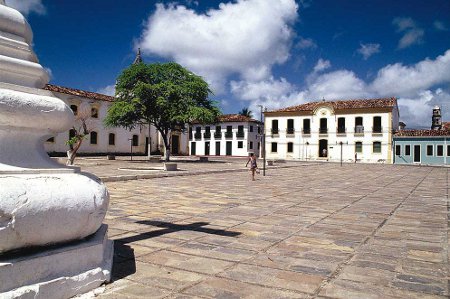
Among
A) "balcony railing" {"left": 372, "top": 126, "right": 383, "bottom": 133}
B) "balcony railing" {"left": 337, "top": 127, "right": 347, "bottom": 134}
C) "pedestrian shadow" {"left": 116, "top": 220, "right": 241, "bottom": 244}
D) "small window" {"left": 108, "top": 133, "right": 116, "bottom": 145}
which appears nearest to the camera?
"pedestrian shadow" {"left": 116, "top": 220, "right": 241, "bottom": 244}

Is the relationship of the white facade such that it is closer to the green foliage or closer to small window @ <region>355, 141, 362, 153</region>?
small window @ <region>355, 141, 362, 153</region>

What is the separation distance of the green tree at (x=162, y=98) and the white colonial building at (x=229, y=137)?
72.0 ft

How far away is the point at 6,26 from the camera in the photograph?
9.68 feet

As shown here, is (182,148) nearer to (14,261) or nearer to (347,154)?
(347,154)

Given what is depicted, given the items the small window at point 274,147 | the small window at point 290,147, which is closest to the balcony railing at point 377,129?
the small window at point 290,147

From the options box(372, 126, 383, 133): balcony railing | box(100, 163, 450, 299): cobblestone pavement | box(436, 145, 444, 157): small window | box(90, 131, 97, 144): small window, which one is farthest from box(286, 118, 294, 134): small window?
box(100, 163, 450, 299): cobblestone pavement

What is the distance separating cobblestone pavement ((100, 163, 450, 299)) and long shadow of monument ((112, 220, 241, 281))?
0.01 meters

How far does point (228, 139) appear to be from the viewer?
54781 millimetres

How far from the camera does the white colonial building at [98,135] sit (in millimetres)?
37062

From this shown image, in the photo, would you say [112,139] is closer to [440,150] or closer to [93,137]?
[93,137]

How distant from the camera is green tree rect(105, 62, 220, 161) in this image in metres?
28.2

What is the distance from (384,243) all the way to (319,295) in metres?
2.08

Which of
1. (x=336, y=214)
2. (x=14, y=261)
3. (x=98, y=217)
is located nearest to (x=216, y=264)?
(x=98, y=217)

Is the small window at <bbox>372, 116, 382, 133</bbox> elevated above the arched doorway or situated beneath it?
elevated above
